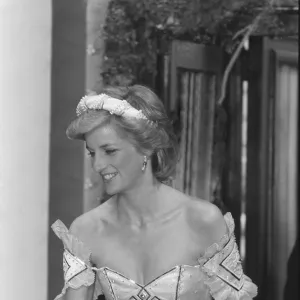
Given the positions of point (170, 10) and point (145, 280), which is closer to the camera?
point (145, 280)

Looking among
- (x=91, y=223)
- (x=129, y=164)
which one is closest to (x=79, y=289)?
(x=91, y=223)

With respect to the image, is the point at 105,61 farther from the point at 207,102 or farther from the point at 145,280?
the point at 145,280

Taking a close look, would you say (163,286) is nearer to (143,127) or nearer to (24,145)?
(143,127)

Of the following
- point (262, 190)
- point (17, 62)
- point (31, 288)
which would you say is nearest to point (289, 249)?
point (262, 190)

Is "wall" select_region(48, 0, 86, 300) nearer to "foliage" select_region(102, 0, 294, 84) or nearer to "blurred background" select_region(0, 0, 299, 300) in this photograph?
"blurred background" select_region(0, 0, 299, 300)

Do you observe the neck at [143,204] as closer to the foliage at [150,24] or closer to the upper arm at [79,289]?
the upper arm at [79,289]

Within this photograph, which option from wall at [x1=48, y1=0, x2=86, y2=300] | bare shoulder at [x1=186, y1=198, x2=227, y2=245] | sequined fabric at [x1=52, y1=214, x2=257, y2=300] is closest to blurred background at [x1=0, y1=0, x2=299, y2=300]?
wall at [x1=48, y1=0, x2=86, y2=300]

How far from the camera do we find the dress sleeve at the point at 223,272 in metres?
2.63

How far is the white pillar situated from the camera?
177 inches

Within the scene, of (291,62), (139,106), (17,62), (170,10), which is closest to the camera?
(139,106)

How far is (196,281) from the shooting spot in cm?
267

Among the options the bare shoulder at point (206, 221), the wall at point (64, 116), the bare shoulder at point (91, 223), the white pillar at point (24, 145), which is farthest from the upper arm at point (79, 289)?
the wall at point (64, 116)

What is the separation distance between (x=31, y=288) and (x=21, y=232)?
1.23ft

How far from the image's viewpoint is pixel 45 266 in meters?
4.76
